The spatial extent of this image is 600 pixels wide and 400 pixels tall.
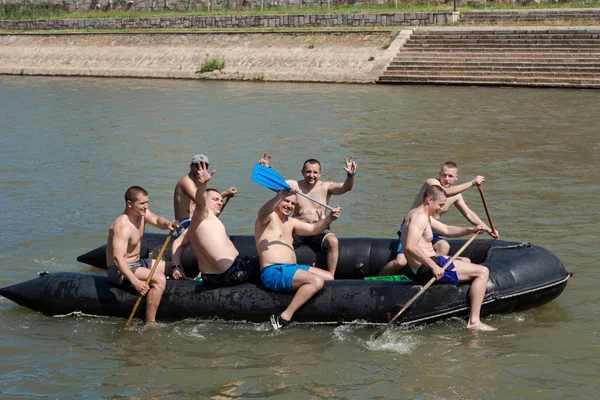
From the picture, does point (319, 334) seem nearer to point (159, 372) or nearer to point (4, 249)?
point (159, 372)

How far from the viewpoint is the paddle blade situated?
8406 mm

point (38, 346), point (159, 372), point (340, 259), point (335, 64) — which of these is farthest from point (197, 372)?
point (335, 64)

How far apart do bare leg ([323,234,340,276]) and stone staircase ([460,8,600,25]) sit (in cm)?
2139

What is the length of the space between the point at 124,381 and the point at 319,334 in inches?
69.4

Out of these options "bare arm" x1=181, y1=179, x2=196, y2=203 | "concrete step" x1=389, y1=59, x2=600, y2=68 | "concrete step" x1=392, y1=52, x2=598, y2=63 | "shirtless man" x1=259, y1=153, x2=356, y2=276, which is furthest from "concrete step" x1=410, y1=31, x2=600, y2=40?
"bare arm" x1=181, y1=179, x2=196, y2=203

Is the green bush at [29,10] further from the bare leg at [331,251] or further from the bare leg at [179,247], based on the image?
the bare leg at [331,251]

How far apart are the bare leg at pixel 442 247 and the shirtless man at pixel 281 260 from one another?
4.03ft

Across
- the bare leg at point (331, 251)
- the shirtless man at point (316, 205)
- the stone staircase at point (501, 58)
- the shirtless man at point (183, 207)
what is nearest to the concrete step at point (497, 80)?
the stone staircase at point (501, 58)

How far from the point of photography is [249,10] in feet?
126

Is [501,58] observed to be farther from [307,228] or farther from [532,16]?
[307,228]

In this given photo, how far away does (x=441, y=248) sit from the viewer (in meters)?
9.39

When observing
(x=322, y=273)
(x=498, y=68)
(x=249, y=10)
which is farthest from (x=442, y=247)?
(x=249, y=10)

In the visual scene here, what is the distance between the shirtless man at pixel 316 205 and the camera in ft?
31.3

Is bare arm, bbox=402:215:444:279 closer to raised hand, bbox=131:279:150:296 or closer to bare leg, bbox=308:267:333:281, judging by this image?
bare leg, bbox=308:267:333:281
